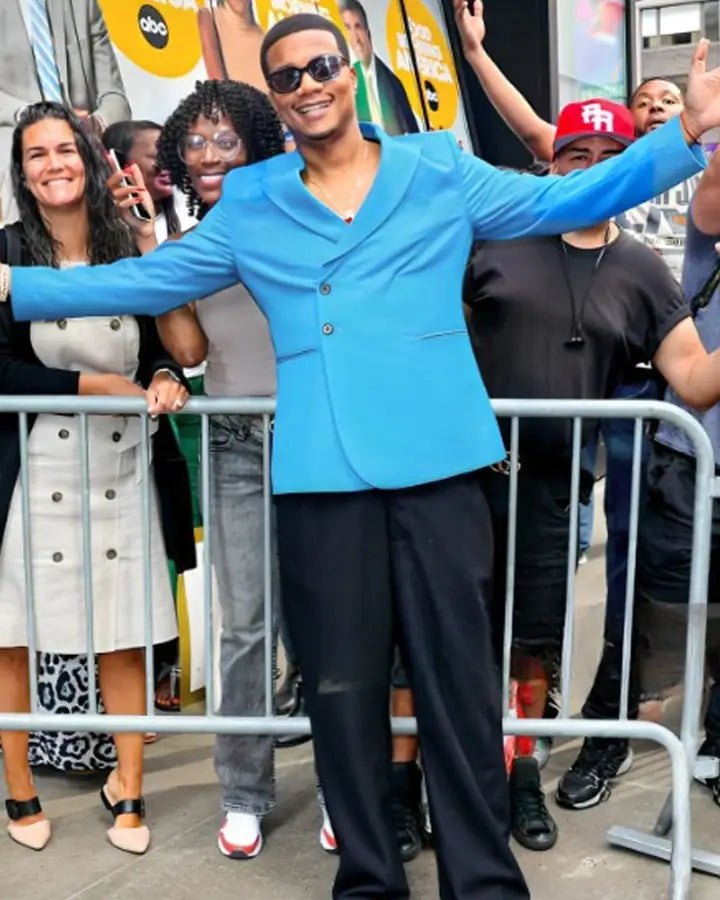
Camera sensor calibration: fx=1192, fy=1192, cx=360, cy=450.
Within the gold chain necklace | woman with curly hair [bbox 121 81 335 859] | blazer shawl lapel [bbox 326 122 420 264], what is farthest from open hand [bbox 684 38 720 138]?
woman with curly hair [bbox 121 81 335 859]

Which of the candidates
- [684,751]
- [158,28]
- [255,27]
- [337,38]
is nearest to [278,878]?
[684,751]

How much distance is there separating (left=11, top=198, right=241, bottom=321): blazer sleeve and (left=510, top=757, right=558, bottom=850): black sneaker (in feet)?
5.08

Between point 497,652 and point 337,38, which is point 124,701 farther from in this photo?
point 337,38

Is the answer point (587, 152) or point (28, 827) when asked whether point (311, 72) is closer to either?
point (587, 152)

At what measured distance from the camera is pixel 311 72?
7.65 feet

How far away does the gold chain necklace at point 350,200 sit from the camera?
242 cm

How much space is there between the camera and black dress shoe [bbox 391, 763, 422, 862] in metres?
2.99

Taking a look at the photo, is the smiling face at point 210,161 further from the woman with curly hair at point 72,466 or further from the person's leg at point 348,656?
the person's leg at point 348,656

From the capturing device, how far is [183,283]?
8.48 feet

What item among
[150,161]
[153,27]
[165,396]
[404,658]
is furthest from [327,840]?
[153,27]

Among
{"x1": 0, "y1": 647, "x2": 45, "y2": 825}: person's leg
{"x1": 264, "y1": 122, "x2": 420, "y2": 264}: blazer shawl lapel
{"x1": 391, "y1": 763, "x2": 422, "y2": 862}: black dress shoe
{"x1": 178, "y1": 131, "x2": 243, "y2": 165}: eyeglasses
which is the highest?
{"x1": 178, "y1": 131, "x2": 243, "y2": 165}: eyeglasses

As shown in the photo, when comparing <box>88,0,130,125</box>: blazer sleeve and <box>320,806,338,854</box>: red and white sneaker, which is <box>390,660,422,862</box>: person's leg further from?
<box>88,0,130,125</box>: blazer sleeve

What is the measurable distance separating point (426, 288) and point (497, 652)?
1109 mm

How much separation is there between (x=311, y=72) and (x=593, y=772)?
2.12m
